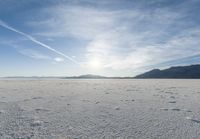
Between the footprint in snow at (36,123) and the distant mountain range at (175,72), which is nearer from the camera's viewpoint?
the footprint in snow at (36,123)

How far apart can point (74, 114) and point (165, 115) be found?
3108 millimetres

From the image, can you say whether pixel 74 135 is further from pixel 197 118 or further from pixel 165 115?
pixel 197 118

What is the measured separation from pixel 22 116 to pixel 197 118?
5.54m

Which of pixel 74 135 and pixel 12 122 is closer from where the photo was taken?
pixel 74 135

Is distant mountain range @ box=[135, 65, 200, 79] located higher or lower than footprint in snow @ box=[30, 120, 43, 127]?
higher

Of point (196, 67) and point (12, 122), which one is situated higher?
point (196, 67)

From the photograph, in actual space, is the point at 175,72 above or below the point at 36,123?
above

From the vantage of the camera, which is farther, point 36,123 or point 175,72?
point 175,72

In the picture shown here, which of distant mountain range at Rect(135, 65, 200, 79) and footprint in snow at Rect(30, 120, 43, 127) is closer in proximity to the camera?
footprint in snow at Rect(30, 120, 43, 127)

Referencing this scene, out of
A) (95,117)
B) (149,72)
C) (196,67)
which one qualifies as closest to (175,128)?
(95,117)

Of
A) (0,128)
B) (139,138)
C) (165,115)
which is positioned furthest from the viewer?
(165,115)

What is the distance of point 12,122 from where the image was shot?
16.8ft

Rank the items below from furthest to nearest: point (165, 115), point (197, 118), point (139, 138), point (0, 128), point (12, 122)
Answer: point (165, 115) → point (197, 118) → point (12, 122) → point (0, 128) → point (139, 138)

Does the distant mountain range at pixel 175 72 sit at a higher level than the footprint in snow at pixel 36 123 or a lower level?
higher
